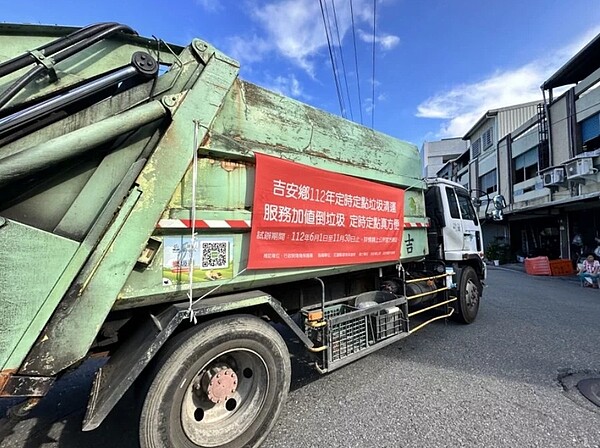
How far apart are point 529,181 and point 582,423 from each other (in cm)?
1684

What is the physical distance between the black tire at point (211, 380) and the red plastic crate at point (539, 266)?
606 inches

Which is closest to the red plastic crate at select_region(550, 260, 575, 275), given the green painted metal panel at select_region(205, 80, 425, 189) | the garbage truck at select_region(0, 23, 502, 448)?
the green painted metal panel at select_region(205, 80, 425, 189)

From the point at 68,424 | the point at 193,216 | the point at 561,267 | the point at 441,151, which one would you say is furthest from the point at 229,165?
the point at 441,151

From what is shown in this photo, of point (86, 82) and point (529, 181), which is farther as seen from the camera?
point (529, 181)

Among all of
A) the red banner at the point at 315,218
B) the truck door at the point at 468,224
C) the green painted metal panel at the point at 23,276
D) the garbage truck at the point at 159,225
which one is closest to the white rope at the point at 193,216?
the garbage truck at the point at 159,225

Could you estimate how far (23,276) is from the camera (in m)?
1.78

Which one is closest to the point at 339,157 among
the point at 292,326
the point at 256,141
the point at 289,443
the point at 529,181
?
the point at 256,141

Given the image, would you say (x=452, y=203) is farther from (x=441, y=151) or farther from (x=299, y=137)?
(x=441, y=151)

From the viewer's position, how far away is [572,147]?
13.5m

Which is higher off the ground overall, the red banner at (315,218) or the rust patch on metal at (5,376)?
the red banner at (315,218)

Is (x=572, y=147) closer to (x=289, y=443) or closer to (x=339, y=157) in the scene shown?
(x=339, y=157)

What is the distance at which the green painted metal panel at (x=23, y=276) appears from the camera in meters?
1.74

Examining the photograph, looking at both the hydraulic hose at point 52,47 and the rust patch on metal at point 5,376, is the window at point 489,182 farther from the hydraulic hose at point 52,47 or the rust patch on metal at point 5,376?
the rust patch on metal at point 5,376

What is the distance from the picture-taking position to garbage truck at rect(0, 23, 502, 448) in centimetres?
189
